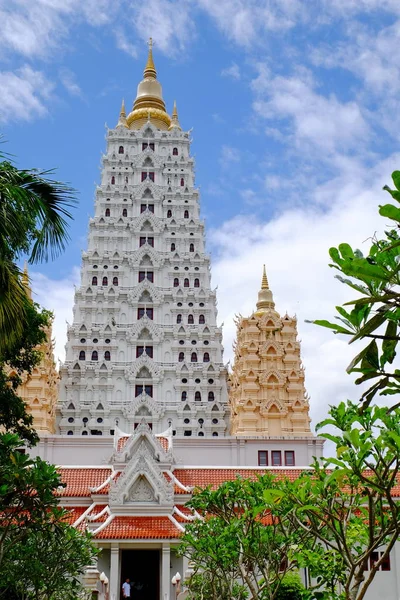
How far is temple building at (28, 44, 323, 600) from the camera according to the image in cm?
4023

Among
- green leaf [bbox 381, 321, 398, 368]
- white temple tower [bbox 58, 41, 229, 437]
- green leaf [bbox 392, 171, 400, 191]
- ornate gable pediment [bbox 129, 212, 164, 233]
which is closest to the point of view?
green leaf [bbox 392, 171, 400, 191]

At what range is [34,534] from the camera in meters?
16.7

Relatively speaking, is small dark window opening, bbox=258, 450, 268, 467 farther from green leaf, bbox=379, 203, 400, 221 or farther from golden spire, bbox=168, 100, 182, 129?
green leaf, bbox=379, 203, 400, 221

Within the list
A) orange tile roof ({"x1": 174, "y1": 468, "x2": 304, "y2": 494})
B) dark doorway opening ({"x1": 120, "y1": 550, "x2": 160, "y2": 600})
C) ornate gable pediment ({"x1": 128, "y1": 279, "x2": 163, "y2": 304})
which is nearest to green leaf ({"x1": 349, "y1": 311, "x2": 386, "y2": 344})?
dark doorway opening ({"x1": 120, "y1": 550, "x2": 160, "y2": 600})

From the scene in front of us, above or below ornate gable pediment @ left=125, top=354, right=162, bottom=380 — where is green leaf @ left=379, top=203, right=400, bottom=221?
below

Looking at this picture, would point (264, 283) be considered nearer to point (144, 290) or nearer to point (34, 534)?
point (144, 290)

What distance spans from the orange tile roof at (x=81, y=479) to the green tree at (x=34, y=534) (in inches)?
393

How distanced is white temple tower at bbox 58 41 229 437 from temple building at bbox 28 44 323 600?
85mm

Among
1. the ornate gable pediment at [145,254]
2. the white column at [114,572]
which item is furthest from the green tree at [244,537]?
the ornate gable pediment at [145,254]

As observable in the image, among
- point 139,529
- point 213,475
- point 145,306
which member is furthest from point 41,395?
point 139,529

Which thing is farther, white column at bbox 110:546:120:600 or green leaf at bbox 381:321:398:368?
white column at bbox 110:546:120:600

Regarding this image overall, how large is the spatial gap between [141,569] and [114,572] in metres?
2.42

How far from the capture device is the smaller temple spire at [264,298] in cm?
5266

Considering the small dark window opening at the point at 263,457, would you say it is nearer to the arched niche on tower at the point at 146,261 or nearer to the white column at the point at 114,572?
the white column at the point at 114,572
